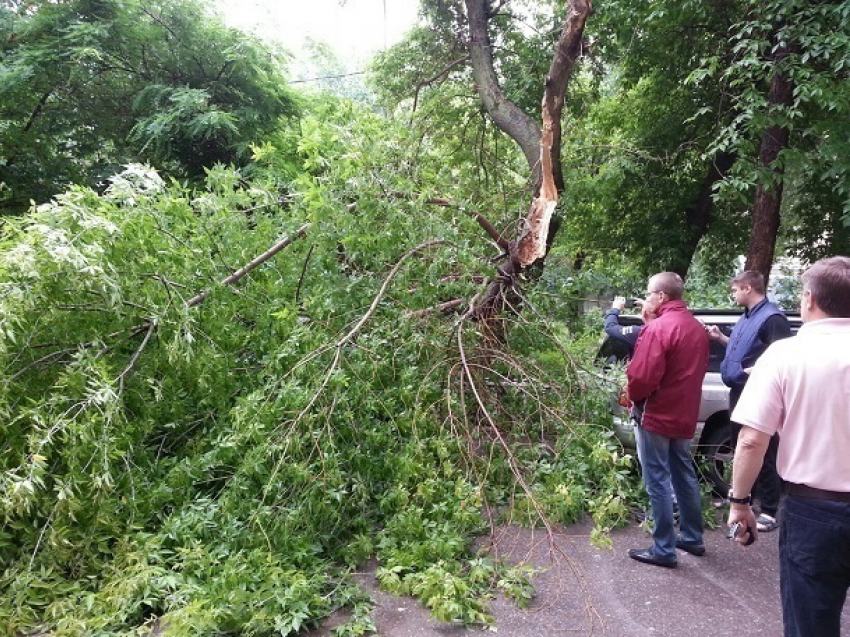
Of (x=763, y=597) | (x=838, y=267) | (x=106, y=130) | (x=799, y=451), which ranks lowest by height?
(x=763, y=597)

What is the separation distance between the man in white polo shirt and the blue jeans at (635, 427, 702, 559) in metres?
1.57

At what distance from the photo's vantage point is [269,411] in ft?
13.1

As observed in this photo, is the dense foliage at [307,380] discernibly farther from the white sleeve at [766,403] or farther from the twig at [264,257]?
the white sleeve at [766,403]

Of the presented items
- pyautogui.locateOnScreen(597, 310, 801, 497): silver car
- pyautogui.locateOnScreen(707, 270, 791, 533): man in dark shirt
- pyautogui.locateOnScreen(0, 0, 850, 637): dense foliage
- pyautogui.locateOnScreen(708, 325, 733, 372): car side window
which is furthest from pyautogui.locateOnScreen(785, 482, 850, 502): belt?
pyautogui.locateOnScreen(708, 325, 733, 372): car side window

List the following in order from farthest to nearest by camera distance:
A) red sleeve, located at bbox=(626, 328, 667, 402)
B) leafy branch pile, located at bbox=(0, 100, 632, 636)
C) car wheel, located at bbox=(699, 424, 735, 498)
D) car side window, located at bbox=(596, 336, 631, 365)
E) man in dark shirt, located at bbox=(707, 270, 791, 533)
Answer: car side window, located at bbox=(596, 336, 631, 365), car wheel, located at bbox=(699, 424, 735, 498), man in dark shirt, located at bbox=(707, 270, 791, 533), red sleeve, located at bbox=(626, 328, 667, 402), leafy branch pile, located at bbox=(0, 100, 632, 636)

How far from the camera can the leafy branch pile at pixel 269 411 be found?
138 inches

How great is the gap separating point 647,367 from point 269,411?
7.91ft

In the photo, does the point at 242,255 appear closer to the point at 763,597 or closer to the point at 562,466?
the point at 562,466

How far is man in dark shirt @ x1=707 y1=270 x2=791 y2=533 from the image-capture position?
435 cm

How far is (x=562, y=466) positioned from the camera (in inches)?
184

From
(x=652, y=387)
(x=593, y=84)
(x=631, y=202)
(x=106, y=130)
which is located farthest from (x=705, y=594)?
(x=106, y=130)

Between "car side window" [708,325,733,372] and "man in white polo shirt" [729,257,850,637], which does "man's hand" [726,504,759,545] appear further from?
"car side window" [708,325,733,372]

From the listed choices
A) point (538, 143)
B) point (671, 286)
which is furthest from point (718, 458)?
point (538, 143)

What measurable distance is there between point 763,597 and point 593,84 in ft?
25.5
